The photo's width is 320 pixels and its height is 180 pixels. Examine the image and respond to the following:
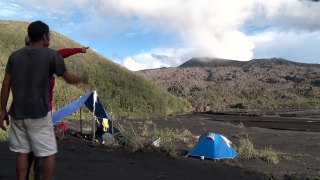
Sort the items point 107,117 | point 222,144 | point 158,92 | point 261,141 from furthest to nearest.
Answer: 1. point 158,92
2. point 261,141
3. point 107,117
4. point 222,144

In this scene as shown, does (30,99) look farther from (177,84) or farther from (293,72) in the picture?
(293,72)

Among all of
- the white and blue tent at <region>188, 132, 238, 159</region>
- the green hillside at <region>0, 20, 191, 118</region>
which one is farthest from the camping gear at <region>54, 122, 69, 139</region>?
the green hillside at <region>0, 20, 191, 118</region>

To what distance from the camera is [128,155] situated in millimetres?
12516

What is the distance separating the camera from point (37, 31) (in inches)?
221

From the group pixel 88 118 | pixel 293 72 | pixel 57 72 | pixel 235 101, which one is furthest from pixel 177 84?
pixel 57 72

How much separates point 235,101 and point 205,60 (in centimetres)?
4258

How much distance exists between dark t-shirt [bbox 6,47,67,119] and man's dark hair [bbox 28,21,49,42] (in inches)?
8.3

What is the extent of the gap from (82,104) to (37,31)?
1084cm

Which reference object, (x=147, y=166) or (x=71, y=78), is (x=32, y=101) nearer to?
(x=71, y=78)

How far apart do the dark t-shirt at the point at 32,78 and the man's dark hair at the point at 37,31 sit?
0.21m

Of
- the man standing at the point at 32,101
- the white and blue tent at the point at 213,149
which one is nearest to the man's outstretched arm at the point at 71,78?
the man standing at the point at 32,101

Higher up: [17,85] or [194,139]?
[17,85]

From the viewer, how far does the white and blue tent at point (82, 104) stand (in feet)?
52.0

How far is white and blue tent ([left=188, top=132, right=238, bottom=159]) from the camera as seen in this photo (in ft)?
43.8
